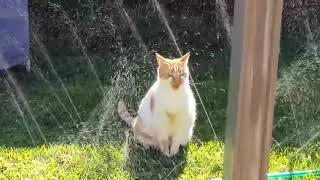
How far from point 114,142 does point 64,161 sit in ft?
0.99

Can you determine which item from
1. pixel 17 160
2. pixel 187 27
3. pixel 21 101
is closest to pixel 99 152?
pixel 17 160

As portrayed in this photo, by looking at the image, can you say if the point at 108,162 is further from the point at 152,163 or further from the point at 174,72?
the point at 174,72

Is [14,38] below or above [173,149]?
above

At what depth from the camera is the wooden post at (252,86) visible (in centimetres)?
124

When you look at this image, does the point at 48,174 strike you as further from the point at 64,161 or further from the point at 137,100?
the point at 137,100

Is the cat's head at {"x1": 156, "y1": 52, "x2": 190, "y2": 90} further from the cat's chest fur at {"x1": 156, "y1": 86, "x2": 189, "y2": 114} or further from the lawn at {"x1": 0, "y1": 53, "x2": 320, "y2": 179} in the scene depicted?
the lawn at {"x1": 0, "y1": 53, "x2": 320, "y2": 179}

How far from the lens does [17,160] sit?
8.80 ft

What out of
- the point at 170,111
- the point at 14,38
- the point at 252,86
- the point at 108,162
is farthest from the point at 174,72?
the point at 14,38

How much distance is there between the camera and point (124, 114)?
308 centimetres

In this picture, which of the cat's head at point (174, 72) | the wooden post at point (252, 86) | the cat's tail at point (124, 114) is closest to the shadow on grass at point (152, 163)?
the cat's tail at point (124, 114)

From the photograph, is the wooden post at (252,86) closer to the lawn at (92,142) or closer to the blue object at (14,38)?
the lawn at (92,142)

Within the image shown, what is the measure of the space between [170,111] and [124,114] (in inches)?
19.8

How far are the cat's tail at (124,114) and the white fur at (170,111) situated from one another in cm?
23

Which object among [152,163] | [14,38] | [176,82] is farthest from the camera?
[14,38]
